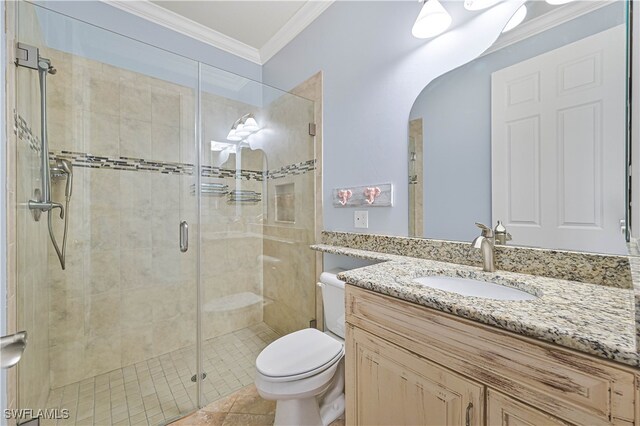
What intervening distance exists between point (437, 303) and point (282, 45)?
2450 millimetres

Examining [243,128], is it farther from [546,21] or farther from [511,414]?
[511,414]

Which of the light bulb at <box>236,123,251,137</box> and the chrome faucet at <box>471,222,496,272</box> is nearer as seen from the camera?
the chrome faucet at <box>471,222,496,272</box>


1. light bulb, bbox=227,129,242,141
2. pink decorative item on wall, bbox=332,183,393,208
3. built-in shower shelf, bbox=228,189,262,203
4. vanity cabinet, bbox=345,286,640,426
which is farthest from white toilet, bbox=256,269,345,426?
light bulb, bbox=227,129,242,141

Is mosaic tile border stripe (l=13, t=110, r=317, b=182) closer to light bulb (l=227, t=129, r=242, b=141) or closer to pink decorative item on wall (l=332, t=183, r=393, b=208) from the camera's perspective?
light bulb (l=227, t=129, r=242, b=141)

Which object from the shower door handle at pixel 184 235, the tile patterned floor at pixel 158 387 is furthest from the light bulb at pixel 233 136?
the tile patterned floor at pixel 158 387

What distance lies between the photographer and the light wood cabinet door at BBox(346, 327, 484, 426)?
2.26 ft

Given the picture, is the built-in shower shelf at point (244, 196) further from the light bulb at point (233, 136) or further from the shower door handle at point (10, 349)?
the shower door handle at point (10, 349)

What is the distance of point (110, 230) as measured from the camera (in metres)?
1.76

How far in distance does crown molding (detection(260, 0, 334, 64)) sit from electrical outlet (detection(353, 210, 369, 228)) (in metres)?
1.50

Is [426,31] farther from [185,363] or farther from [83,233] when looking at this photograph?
[185,363]

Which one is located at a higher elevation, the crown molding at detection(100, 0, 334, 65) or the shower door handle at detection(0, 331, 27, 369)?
the crown molding at detection(100, 0, 334, 65)

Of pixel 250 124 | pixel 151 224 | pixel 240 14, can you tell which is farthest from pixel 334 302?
pixel 240 14

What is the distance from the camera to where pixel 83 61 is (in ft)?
5.33

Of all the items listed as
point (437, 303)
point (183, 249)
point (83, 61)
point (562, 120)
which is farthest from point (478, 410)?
point (83, 61)
